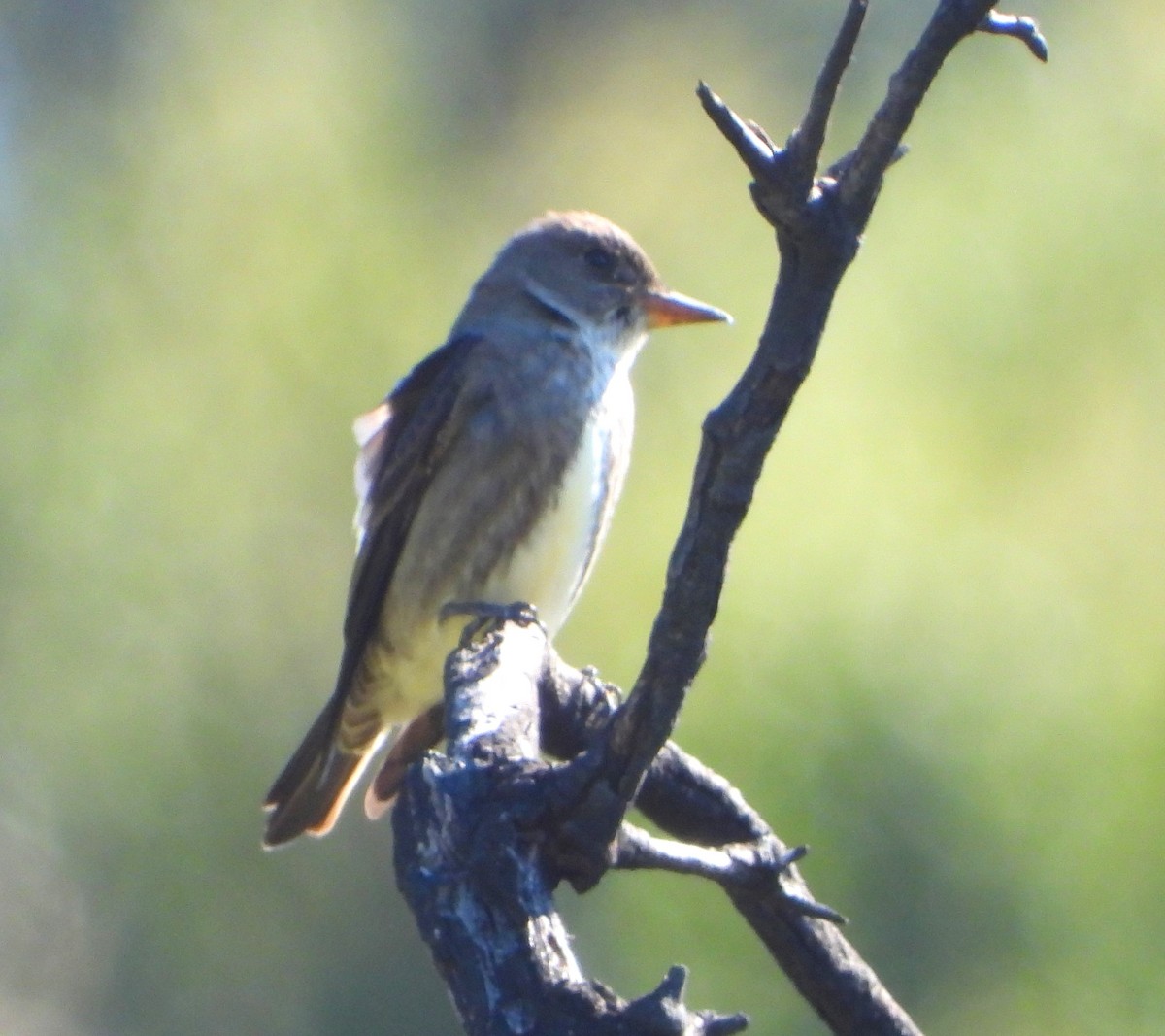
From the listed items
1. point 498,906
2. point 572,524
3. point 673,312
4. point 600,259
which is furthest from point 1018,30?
point 600,259

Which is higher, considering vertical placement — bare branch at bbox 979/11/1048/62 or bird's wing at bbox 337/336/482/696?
bare branch at bbox 979/11/1048/62

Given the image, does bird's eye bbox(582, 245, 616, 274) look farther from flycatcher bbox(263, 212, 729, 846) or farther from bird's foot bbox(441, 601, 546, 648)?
bird's foot bbox(441, 601, 546, 648)

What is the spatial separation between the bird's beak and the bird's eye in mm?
115

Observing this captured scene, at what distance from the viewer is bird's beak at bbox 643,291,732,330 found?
4477 millimetres

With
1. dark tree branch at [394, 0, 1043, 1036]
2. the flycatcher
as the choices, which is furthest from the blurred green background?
dark tree branch at [394, 0, 1043, 1036]

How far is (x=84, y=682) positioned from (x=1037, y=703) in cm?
477

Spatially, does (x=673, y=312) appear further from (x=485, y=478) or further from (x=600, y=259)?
(x=485, y=478)

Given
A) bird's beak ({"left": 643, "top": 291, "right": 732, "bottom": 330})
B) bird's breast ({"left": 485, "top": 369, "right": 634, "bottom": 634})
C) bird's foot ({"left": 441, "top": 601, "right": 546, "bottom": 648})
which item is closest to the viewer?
bird's foot ({"left": 441, "top": 601, "right": 546, "bottom": 648})

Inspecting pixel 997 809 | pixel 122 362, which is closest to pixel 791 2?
pixel 122 362

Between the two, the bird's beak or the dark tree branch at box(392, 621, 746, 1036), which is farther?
the bird's beak

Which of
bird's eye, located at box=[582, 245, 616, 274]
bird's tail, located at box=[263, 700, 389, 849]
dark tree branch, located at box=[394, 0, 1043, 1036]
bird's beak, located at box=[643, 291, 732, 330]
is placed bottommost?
bird's tail, located at box=[263, 700, 389, 849]

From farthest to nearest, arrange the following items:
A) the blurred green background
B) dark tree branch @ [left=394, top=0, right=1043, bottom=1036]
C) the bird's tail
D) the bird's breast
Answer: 1. the blurred green background
2. the bird's tail
3. the bird's breast
4. dark tree branch @ [left=394, top=0, right=1043, bottom=1036]

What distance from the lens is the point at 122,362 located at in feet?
33.9

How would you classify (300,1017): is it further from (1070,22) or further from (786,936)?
(786,936)
